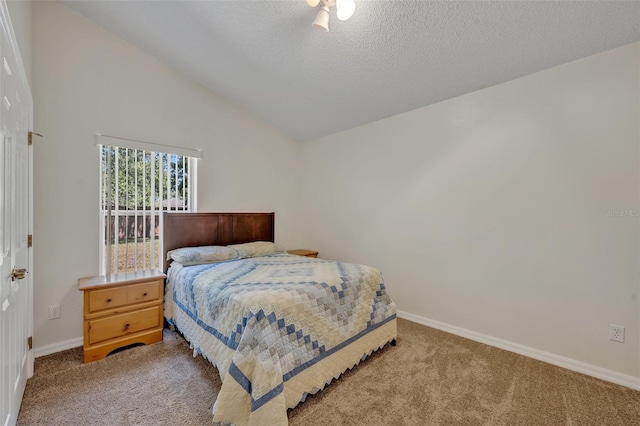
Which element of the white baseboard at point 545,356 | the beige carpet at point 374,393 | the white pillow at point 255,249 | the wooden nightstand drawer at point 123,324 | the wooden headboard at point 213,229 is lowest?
the beige carpet at point 374,393

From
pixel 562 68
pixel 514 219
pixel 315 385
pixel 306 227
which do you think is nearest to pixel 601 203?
pixel 514 219

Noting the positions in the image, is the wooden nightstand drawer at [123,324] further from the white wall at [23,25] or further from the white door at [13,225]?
the white wall at [23,25]

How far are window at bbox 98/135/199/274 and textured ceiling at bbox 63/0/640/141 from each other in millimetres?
1084

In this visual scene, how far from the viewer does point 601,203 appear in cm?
209

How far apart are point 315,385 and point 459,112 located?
9.06 feet

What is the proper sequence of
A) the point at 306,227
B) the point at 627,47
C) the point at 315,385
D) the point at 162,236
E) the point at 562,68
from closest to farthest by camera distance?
the point at 315,385, the point at 627,47, the point at 562,68, the point at 162,236, the point at 306,227

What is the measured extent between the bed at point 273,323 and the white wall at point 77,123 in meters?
0.76

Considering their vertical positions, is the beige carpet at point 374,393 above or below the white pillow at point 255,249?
below

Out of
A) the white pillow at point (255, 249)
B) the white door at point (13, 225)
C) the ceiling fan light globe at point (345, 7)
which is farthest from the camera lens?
the white pillow at point (255, 249)

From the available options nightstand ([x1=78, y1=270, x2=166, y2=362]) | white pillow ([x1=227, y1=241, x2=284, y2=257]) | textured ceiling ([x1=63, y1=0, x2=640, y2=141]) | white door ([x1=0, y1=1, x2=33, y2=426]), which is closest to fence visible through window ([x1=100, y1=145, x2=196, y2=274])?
nightstand ([x1=78, y1=270, x2=166, y2=362])

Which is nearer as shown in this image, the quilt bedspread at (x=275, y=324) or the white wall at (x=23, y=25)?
the quilt bedspread at (x=275, y=324)

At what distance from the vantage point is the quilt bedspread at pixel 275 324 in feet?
4.93

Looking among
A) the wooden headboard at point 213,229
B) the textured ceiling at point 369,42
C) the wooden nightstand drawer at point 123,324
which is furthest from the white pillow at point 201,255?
the textured ceiling at point 369,42

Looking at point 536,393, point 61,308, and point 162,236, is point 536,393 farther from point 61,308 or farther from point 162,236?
point 61,308
